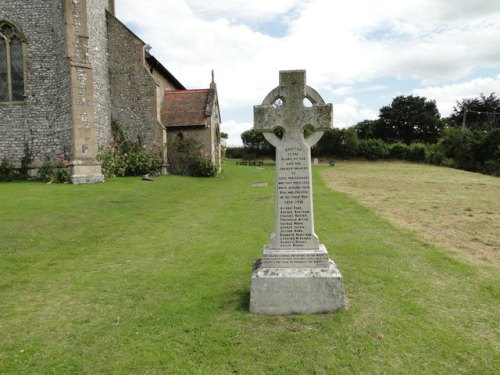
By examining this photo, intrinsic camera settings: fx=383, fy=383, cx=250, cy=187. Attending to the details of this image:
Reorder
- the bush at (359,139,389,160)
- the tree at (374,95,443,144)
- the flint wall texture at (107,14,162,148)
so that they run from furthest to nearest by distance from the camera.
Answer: the tree at (374,95,443,144)
the bush at (359,139,389,160)
the flint wall texture at (107,14,162,148)

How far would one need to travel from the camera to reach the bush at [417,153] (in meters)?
47.2

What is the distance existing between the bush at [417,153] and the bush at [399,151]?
1.70 ft

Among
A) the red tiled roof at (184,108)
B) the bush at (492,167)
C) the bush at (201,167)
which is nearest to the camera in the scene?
the bush at (201,167)

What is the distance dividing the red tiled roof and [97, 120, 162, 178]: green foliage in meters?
2.50

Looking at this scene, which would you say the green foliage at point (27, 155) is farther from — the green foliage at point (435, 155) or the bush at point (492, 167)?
the green foliage at point (435, 155)

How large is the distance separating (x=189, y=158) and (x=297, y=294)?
2051cm

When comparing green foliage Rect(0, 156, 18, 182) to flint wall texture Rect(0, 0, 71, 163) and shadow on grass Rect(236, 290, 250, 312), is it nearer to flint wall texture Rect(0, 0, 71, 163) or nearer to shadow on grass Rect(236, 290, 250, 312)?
flint wall texture Rect(0, 0, 71, 163)

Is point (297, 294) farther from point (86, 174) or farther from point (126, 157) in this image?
point (126, 157)

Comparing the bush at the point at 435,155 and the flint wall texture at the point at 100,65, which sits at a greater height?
the flint wall texture at the point at 100,65

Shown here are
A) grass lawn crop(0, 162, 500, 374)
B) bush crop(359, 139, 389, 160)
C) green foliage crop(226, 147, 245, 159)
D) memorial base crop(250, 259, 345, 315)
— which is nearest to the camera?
grass lawn crop(0, 162, 500, 374)

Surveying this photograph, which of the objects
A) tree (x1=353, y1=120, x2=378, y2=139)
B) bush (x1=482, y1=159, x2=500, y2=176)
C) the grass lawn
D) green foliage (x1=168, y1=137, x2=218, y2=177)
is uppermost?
tree (x1=353, y1=120, x2=378, y2=139)

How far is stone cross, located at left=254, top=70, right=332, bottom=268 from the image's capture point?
5.11m

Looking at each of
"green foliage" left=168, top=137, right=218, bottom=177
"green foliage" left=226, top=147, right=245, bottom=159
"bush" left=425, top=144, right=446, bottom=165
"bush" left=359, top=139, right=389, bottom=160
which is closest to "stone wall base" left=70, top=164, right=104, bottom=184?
"green foliage" left=168, top=137, right=218, bottom=177

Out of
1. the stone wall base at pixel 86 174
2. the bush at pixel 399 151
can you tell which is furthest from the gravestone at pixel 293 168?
the bush at pixel 399 151
